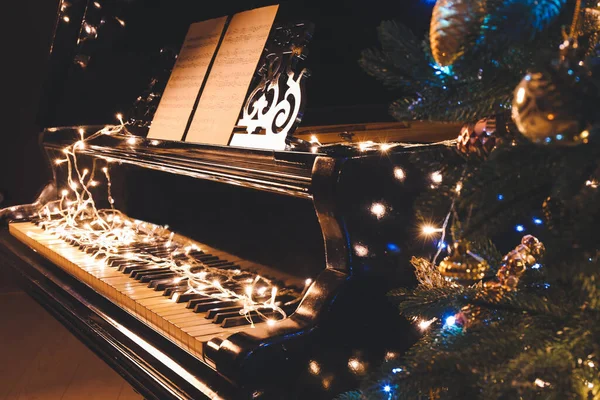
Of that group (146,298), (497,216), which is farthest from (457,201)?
(146,298)

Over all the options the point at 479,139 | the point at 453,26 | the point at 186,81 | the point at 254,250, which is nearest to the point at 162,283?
the point at 254,250

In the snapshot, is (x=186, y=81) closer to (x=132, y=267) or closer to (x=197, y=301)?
(x=132, y=267)

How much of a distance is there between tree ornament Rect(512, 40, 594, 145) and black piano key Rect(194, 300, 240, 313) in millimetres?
1127

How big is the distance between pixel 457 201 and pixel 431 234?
0.63 m

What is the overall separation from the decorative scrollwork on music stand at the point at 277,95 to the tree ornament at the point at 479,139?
0.78m

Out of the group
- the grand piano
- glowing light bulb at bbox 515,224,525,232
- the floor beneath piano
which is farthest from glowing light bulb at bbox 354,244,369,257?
the floor beneath piano

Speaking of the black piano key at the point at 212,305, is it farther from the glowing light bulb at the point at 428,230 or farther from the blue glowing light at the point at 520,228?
the blue glowing light at the point at 520,228

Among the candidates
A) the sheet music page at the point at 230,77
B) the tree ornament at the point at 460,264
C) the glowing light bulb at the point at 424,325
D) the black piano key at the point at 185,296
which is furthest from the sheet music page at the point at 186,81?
the tree ornament at the point at 460,264

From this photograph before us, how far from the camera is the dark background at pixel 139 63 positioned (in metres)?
2.43

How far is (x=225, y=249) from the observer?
210cm

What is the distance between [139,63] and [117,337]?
188 centimetres

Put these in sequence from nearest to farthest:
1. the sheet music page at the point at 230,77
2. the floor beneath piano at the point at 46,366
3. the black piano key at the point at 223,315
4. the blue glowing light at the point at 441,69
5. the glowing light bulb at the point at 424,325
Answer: the blue glowing light at the point at 441,69 < the glowing light bulb at the point at 424,325 < the black piano key at the point at 223,315 < the sheet music page at the point at 230,77 < the floor beneath piano at the point at 46,366

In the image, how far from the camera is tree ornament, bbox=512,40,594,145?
612 millimetres

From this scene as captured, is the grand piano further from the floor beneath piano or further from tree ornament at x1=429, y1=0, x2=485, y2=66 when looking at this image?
the floor beneath piano
